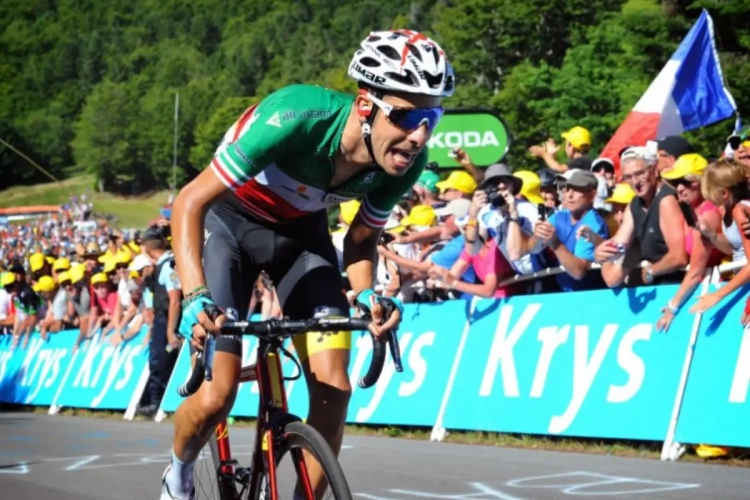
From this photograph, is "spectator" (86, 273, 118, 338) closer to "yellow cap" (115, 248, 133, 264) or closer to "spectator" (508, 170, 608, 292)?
"yellow cap" (115, 248, 133, 264)

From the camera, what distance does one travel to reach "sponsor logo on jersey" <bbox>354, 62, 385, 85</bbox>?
524 centimetres

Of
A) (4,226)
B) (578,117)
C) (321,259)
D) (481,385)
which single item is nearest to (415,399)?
(481,385)

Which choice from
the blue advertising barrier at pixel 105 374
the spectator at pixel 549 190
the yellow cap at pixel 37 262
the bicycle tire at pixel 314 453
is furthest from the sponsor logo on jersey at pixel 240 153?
the yellow cap at pixel 37 262

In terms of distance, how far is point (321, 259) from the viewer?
237 inches

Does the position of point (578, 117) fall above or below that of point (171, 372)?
above

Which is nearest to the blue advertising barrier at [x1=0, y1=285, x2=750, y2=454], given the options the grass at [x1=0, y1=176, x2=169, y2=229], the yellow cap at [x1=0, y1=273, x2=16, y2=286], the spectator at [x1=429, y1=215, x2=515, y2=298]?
the spectator at [x1=429, y1=215, x2=515, y2=298]

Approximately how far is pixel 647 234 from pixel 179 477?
540cm

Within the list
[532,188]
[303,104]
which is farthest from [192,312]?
[532,188]

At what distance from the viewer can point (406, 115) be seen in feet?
17.3

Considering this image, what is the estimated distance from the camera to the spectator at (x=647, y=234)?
988 cm

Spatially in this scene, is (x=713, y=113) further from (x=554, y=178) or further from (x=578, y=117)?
(x=578, y=117)

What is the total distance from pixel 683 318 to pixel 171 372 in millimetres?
8421

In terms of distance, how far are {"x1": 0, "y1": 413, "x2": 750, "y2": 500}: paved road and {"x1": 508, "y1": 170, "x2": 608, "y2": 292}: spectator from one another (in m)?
1.63

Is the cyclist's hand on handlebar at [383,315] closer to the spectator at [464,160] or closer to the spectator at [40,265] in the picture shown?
the spectator at [464,160]
